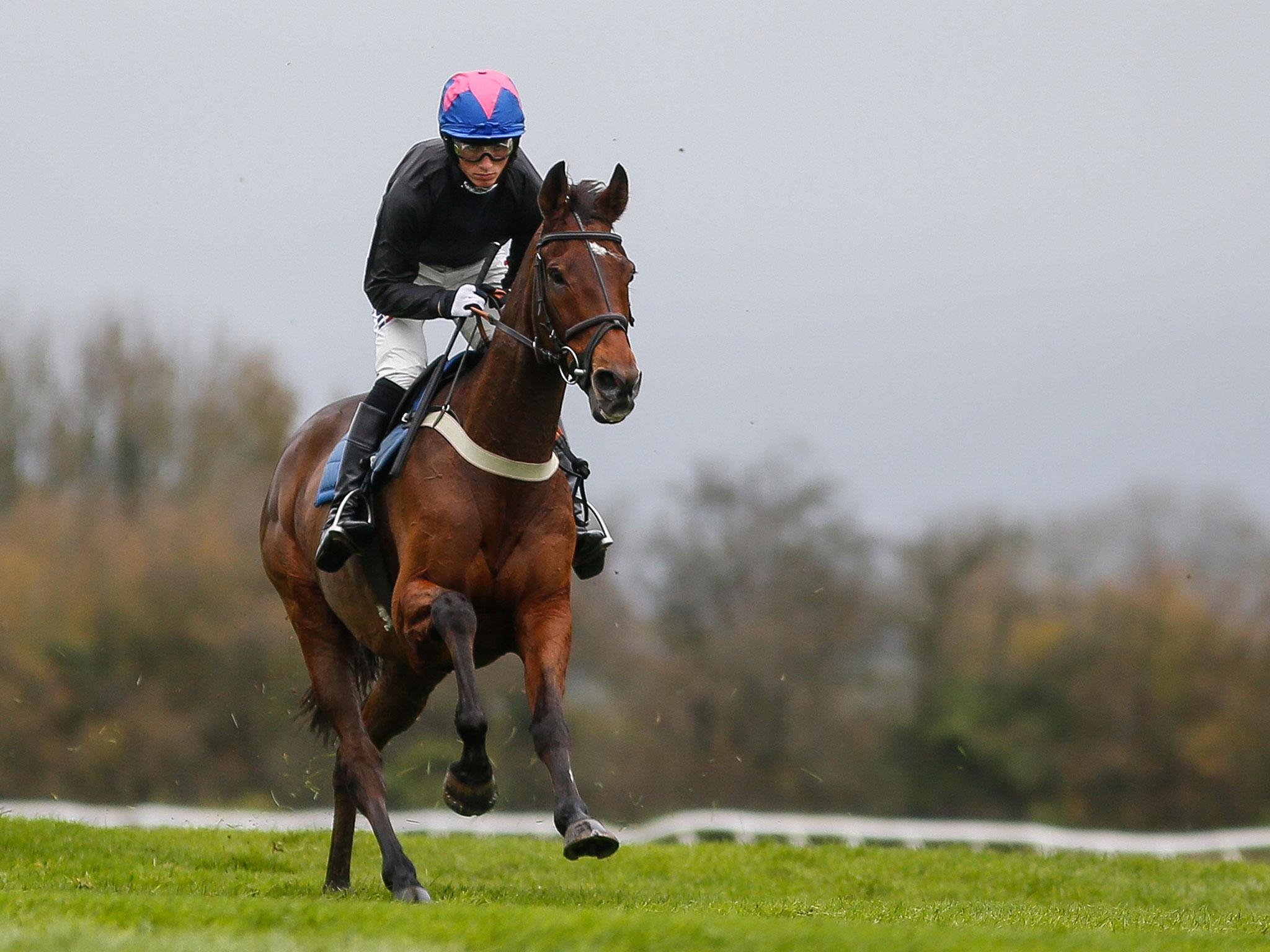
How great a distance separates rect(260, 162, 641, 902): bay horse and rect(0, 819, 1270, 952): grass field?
0.66 m

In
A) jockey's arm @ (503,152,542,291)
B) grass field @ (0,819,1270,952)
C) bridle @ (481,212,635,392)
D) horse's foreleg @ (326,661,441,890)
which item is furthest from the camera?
horse's foreleg @ (326,661,441,890)

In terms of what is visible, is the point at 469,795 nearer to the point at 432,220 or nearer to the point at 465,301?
the point at 465,301

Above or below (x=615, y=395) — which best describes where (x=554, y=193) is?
above

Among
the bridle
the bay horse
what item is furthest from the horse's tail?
the bridle

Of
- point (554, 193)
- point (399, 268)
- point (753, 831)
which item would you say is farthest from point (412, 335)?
point (753, 831)

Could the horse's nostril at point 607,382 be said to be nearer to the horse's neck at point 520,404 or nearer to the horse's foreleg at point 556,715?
the horse's neck at point 520,404

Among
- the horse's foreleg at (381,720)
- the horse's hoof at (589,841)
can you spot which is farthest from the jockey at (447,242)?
the horse's hoof at (589,841)

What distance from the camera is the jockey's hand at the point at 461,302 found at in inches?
311

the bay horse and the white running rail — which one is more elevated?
the bay horse

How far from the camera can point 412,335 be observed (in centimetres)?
889

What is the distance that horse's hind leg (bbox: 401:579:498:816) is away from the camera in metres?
7.34

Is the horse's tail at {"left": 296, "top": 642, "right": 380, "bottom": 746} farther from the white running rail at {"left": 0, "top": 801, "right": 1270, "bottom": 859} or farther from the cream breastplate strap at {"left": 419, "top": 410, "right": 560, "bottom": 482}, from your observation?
the white running rail at {"left": 0, "top": 801, "right": 1270, "bottom": 859}

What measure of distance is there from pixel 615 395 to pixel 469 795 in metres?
2.03

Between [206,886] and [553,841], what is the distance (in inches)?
214
